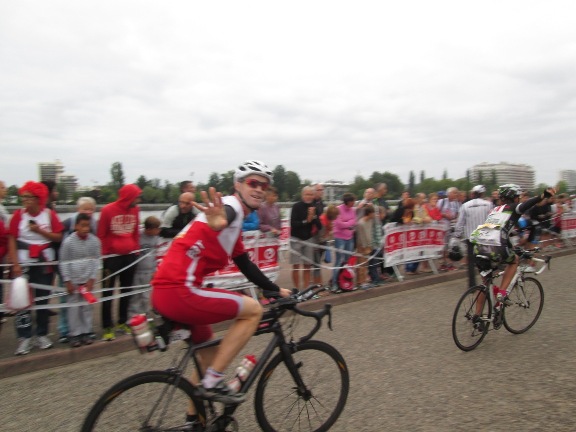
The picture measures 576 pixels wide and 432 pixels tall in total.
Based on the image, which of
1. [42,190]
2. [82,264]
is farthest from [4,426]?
[42,190]

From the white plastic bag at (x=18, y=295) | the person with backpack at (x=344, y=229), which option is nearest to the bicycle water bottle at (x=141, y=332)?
the white plastic bag at (x=18, y=295)

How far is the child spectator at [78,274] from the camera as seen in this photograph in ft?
17.5

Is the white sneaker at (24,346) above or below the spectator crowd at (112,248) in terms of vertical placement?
below

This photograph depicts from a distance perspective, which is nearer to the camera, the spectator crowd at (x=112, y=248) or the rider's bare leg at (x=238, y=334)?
the rider's bare leg at (x=238, y=334)

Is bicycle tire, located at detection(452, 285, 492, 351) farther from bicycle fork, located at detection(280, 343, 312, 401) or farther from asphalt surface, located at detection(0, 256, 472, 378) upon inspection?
asphalt surface, located at detection(0, 256, 472, 378)

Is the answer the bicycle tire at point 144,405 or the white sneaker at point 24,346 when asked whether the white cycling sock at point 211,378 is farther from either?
the white sneaker at point 24,346

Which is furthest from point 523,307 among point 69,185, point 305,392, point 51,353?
point 69,185

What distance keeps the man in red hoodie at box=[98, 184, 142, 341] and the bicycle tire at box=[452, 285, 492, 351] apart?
162 inches

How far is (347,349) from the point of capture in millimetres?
5363

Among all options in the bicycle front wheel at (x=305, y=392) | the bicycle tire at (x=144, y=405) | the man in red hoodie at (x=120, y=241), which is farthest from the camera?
the man in red hoodie at (x=120, y=241)

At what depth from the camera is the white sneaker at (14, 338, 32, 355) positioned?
5000 millimetres

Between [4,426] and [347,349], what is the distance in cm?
347

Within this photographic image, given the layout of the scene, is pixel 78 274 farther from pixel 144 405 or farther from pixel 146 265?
Answer: pixel 144 405

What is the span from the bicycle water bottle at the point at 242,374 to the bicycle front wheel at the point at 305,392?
148 millimetres
